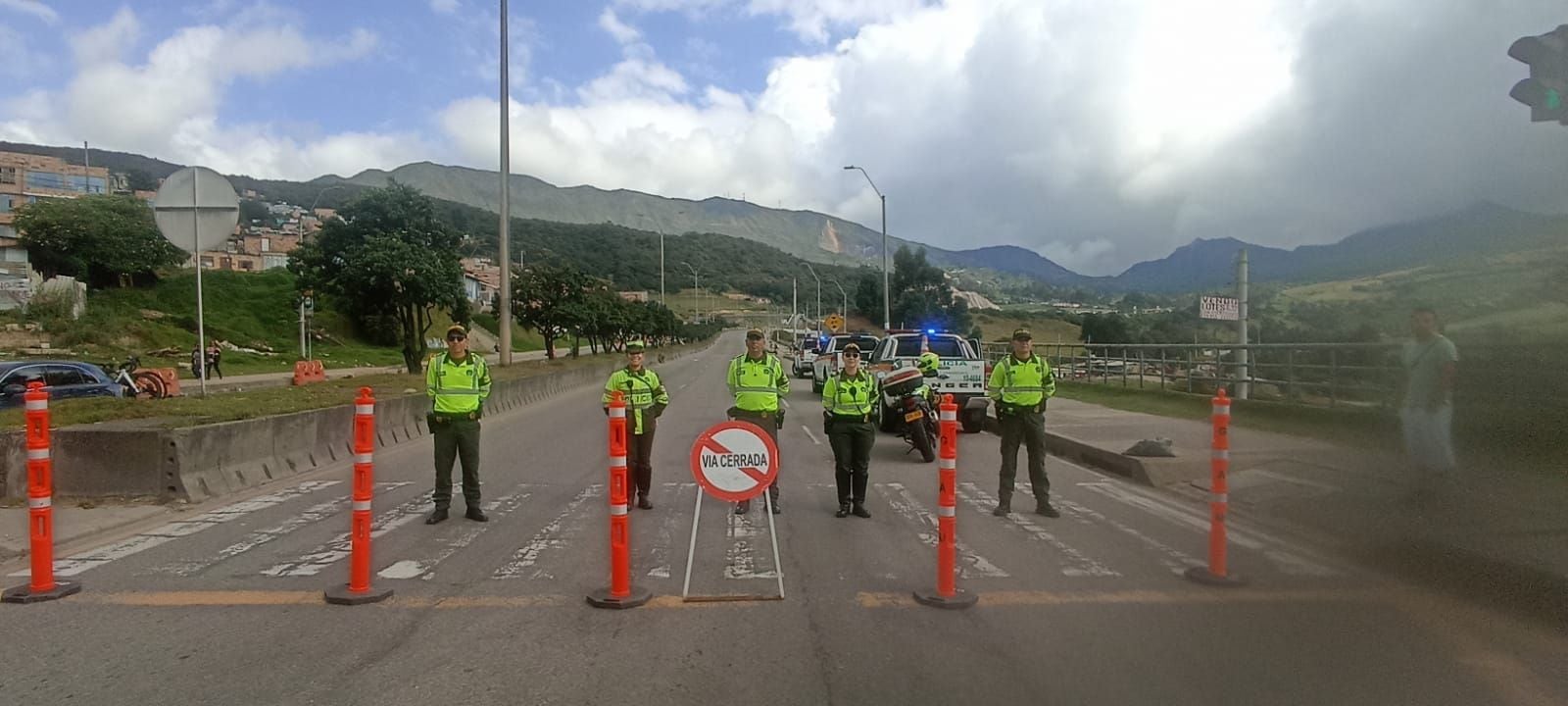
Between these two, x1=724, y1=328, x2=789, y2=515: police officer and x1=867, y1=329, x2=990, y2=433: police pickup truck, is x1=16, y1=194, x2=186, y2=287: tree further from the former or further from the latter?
x1=724, y1=328, x2=789, y2=515: police officer

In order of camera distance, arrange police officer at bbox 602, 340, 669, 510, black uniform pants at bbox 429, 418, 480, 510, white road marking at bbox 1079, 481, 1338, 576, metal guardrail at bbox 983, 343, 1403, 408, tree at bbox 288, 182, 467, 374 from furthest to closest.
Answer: tree at bbox 288, 182, 467, 374 → metal guardrail at bbox 983, 343, 1403, 408 → police officer at bbox 602, 340, 669, 510 → black uniform pants at bbox 429, 418, 480, 510 → white road marking at bbox 1079, 481, 1338, 576

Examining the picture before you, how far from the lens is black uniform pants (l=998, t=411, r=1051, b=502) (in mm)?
9578

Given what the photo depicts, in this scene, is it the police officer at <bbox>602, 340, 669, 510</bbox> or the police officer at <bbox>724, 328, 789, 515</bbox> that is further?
the police officer at <bbox>724, 328, 789, 515</bbox>

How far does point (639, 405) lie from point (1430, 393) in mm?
7274

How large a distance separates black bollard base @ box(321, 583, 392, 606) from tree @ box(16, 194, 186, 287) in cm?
6009

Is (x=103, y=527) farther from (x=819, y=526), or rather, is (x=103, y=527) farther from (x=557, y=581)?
(x=819, y=526)

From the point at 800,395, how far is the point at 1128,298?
10515 millimetres

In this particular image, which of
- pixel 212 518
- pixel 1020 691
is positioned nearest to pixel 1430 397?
pixel 1020 691

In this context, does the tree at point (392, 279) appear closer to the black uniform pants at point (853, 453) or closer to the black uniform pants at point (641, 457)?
the black uniform pants at point (641, 457)

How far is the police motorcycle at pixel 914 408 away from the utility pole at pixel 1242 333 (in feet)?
25.1

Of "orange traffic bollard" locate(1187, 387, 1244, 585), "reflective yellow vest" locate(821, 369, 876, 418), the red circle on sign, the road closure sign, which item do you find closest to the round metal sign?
"reflective yellow vest" locate(821, 369, 876, 418)

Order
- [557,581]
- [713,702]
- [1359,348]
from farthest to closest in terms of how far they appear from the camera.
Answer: [1359,348] → [557,581] → [713,702]

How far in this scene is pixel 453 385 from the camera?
907 cm

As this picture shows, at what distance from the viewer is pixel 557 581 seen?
675 centimetres
